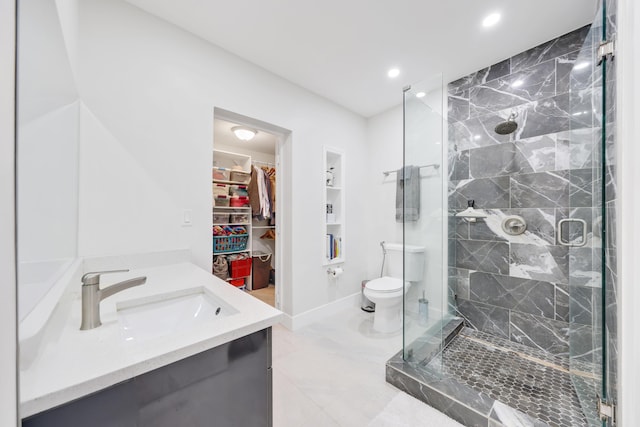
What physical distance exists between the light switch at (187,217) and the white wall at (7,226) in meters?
1.42

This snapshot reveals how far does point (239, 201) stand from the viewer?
3.72 metres

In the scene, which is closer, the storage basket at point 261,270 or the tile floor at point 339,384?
the tile floor at point 339,384

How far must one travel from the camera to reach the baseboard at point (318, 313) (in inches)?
97.3

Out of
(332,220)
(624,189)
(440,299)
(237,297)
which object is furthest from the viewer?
(332,220)

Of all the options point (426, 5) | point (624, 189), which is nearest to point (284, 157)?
point (426, 5)

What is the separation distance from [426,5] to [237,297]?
83.9 inches

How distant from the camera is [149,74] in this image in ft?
5.49

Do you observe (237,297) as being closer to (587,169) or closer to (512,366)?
(512,366)

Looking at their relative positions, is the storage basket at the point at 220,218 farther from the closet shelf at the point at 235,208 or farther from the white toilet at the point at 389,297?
the white toilet at the point at 389,297

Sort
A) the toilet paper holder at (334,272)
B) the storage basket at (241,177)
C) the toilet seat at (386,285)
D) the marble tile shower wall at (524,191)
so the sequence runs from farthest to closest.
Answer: the storage basket at (241,177), the toilet paper holder at (334,272), the toilet seat at (386,285), the marble tile shower wall at (524,191)

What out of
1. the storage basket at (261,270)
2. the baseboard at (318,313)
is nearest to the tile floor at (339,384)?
the baseboard at (318,313)

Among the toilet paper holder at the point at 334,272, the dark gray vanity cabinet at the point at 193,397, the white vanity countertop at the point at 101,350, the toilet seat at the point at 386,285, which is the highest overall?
the white vanity countertop at the point at 101,350

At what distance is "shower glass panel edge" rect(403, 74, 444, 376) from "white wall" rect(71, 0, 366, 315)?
1282 millimetres

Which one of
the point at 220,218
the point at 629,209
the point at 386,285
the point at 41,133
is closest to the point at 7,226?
the point at 41,133
